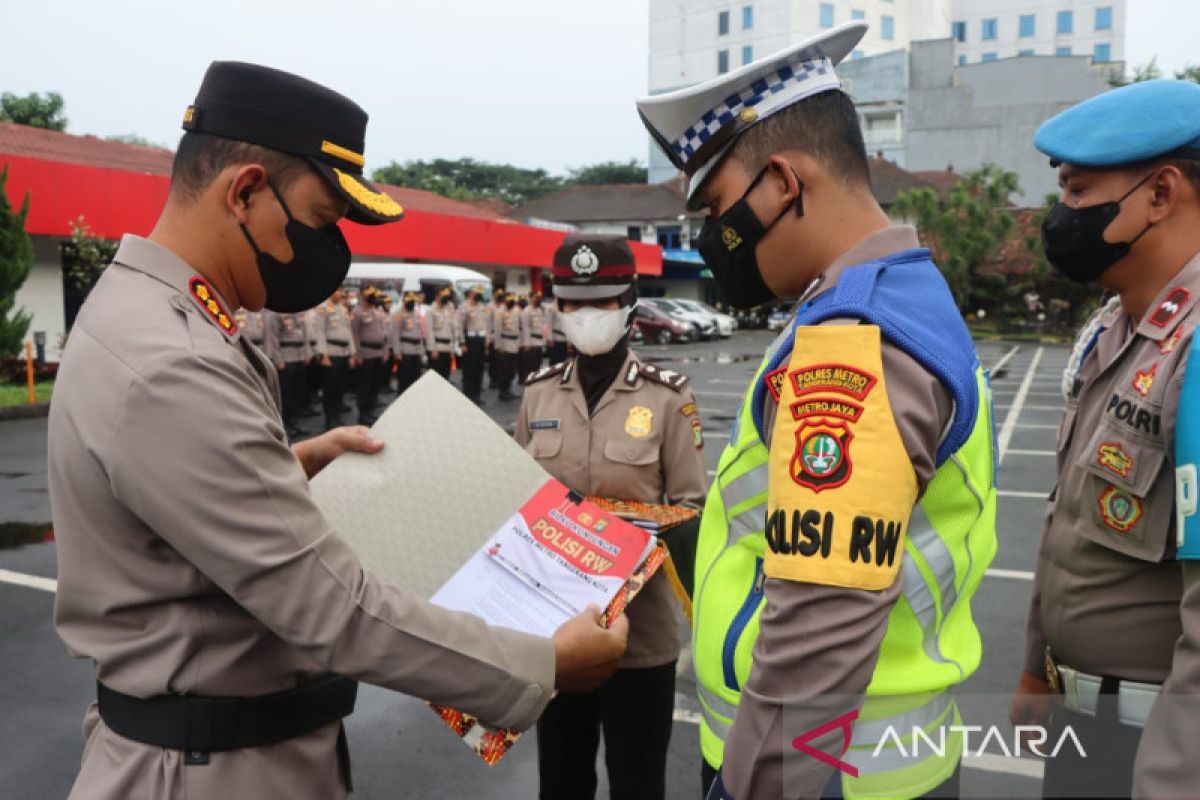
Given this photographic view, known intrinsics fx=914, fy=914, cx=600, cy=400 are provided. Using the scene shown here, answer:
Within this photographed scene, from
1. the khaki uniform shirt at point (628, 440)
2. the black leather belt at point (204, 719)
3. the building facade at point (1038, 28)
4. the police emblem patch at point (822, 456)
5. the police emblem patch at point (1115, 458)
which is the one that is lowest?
the black leather belt at point (204, 719)

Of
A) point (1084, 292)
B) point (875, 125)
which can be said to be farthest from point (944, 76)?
point (1084, 292)

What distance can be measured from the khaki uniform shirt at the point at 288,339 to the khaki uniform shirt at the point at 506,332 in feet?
14.8

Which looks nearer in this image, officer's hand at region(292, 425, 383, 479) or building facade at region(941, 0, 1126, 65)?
officer's hand at region(292, 425, 383, 479)

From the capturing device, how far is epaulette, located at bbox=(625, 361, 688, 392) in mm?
3029

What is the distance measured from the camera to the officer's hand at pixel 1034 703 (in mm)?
2146

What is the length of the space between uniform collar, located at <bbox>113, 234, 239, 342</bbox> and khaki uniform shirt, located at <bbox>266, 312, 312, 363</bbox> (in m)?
11.6

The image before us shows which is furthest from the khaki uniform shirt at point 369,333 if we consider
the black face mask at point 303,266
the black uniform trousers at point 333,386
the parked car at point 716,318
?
the parked car at point 716,318

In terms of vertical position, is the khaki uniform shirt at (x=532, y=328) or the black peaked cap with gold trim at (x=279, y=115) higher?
the black peaked cap with gold trim at (x=279, y=115)

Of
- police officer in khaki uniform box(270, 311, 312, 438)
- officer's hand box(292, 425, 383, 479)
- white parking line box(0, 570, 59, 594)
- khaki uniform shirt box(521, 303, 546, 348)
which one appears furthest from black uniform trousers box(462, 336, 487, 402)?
officer's hand box(292, 425, 383, 479)

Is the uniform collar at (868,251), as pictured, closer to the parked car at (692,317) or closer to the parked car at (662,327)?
the parked car at (662,327)

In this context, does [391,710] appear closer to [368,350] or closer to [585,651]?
[585,651]

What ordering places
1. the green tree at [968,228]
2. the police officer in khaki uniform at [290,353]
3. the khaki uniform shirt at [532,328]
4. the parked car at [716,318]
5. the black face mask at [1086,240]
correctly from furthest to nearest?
the green tree at [968,228]
the parked car at [716,318]
the khaki uniform shirt at [532,328]
the police officer in khaki uniform at [290,353]
the black face mask at [1086,240]

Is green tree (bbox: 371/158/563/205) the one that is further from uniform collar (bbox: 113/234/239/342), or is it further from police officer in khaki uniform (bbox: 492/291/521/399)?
uniform collar (bbox: 113/234/239/342)

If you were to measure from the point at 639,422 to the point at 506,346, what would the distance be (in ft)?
46.2
